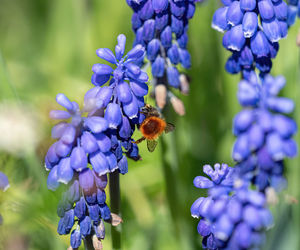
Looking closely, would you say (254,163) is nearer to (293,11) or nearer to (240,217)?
(240,217)

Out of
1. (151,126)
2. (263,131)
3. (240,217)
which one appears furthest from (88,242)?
(263,131)

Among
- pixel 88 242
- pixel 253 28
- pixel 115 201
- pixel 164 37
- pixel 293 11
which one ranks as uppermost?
pixel 293 11

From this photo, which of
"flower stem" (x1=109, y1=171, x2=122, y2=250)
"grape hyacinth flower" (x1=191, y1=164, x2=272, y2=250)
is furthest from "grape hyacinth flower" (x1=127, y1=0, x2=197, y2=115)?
"grape hyacinth flower" (x1=191, y1=164, x2=272, y2=250)

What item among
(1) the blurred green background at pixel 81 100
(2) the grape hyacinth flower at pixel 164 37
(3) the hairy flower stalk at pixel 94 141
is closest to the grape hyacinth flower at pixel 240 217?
(3) the hairy flower stalk at pixel 94 141

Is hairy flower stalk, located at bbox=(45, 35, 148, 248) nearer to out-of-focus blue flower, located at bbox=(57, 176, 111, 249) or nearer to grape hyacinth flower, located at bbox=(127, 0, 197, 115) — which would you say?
out-of-focus blue flower, located at bbox=(57, 176, 111, 249)

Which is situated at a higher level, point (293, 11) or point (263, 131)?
point (293, 11)

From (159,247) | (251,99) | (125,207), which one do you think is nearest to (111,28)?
(125,207)
